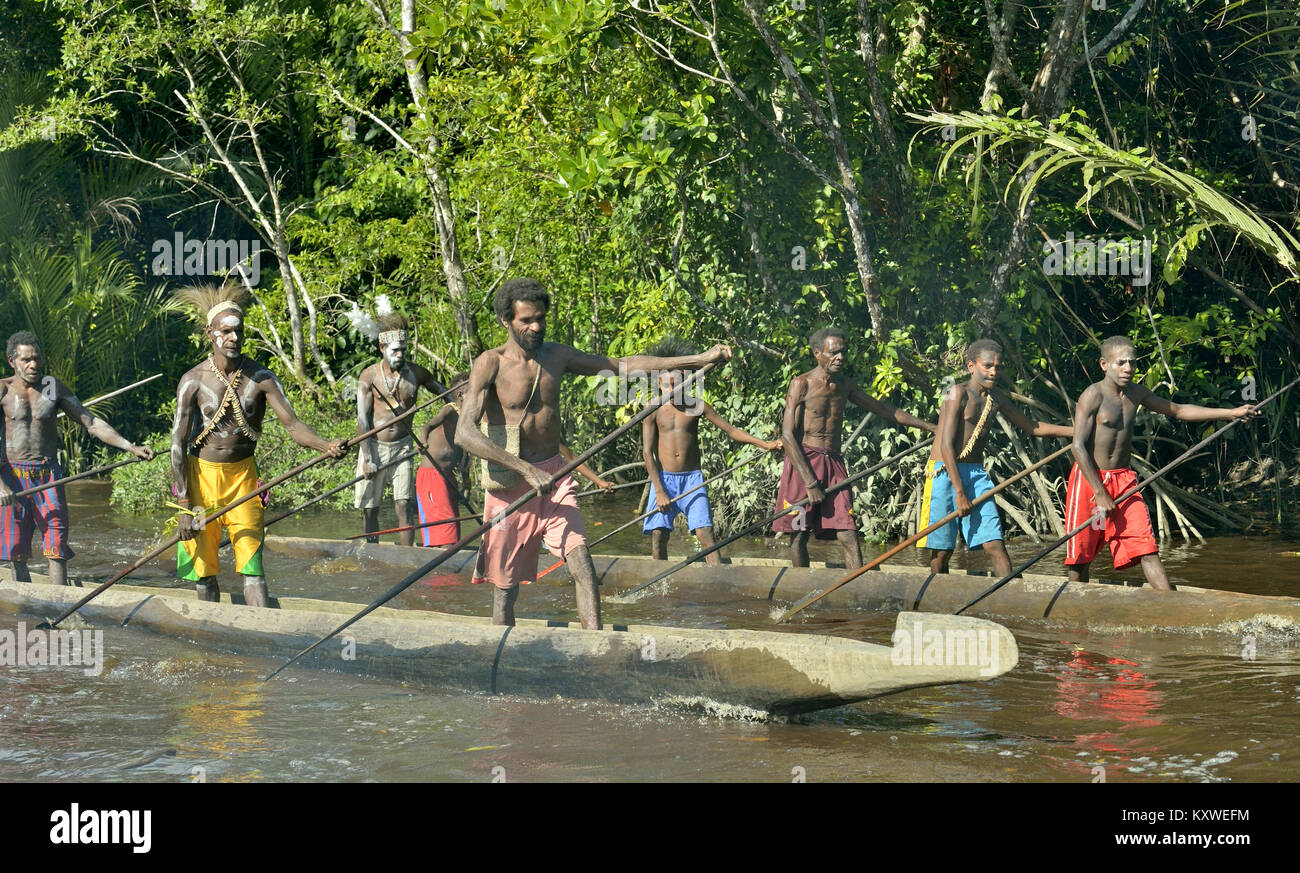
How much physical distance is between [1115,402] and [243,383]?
492cm

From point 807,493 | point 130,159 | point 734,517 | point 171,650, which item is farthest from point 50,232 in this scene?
point 807,493

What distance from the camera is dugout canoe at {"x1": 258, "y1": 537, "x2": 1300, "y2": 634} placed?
7.20 m

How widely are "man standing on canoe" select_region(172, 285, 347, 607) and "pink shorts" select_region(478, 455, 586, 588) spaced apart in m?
1.31

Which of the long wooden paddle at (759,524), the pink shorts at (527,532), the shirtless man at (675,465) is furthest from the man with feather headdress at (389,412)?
the pink shorts at (527,532)

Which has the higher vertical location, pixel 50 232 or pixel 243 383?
pixel 50 232

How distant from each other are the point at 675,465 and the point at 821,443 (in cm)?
110

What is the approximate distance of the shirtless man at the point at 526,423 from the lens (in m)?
6.46

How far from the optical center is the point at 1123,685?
21.4ft

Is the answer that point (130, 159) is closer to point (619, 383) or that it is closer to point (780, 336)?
point (619, 383)

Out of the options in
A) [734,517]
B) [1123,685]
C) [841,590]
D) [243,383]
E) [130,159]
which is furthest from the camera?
[130,159]

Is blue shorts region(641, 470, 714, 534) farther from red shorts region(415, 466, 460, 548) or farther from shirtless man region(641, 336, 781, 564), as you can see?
red shorts region(415, 466, 460, 548)

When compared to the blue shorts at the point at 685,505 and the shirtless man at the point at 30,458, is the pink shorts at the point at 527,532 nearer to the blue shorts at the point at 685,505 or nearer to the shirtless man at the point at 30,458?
the blue shorts at the point at 685,505

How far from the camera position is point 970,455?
8.48m

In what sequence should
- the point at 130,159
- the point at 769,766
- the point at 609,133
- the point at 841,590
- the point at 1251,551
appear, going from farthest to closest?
the point at 130,159, the point at 1251,551, the point at 609,133, the point at 841,590, the point at 769,766
